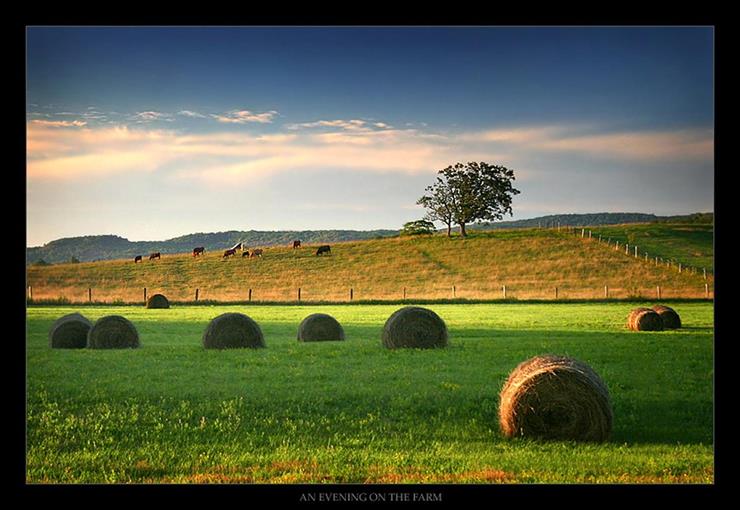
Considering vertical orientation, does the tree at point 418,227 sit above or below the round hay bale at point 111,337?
above

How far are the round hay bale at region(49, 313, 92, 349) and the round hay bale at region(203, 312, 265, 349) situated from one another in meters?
4.09

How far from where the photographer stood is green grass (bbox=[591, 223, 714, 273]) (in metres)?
58.2

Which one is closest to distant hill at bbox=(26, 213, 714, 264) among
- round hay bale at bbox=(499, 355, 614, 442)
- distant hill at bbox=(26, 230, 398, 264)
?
distant hill at bbox=(26, 230, 398, 264)

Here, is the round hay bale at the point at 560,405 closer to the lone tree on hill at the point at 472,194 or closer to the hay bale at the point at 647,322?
the hay bale at the point at 647,322

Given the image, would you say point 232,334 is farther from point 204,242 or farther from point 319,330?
point 204,242

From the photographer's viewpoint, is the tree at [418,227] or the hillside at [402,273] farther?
the tree at [418,227]

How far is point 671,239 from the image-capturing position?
65.0 metres

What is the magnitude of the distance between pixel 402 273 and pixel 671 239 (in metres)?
22.6

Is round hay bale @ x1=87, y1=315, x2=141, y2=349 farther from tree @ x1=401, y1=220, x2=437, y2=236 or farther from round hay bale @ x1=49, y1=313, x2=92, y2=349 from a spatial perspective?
tree @ x1=401, y1=220, x2=437, y2=236

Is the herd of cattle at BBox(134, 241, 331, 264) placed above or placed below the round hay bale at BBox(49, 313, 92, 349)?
above

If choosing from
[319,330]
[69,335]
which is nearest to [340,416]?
[319,330]

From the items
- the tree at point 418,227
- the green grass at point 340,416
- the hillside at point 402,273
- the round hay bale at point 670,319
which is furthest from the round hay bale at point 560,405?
the tree at point 418,227

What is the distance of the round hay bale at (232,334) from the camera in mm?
21547

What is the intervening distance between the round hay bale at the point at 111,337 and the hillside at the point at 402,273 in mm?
29678
